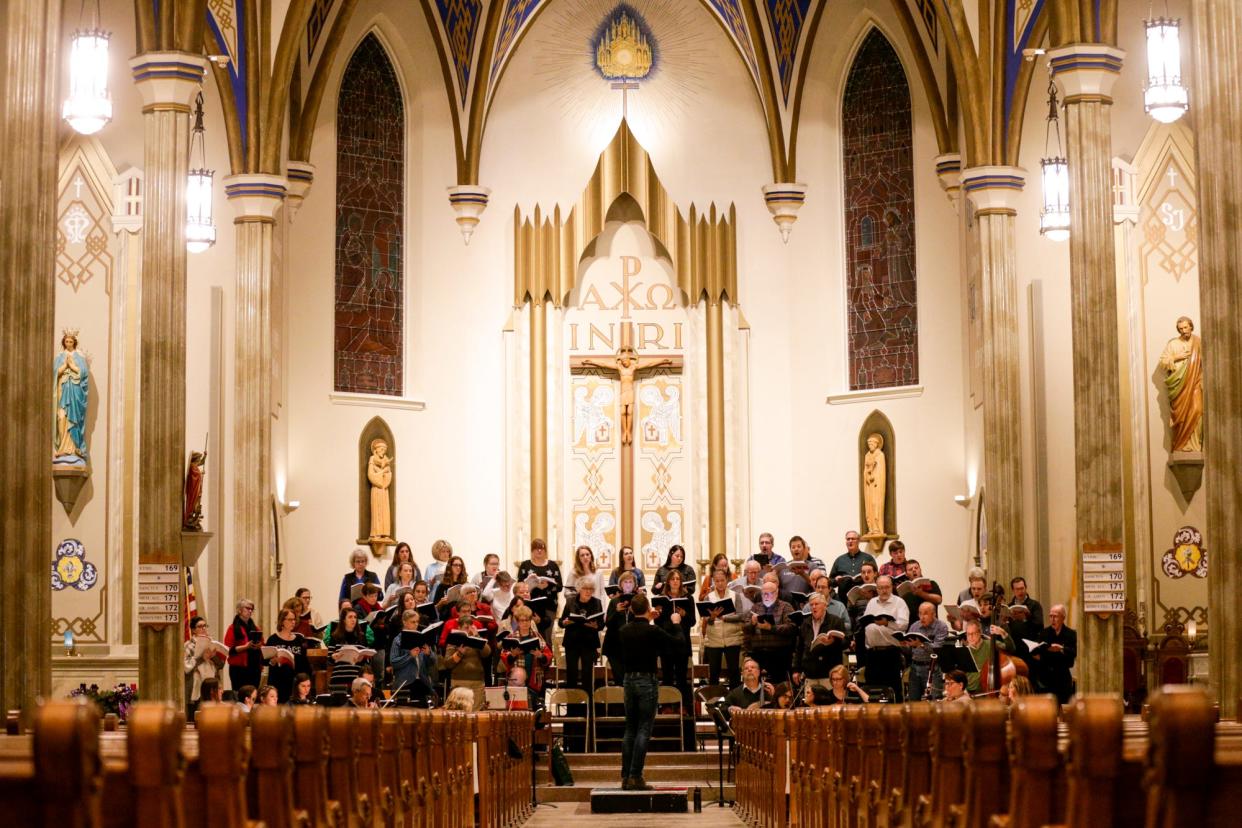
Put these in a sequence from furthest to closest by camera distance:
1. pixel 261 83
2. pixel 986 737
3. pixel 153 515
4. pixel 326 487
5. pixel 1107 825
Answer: pixel 326 487
pixel 261 83
pixel 153 515
pixel 986 737
pixel 1107 825

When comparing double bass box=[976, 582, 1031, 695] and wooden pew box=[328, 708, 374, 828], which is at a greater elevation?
wooden pew box=[328, 708, 374, 828]

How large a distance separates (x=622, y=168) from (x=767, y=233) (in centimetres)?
201

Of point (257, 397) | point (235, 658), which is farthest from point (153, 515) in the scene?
point (257, 397)

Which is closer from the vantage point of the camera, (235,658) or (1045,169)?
(235,658)

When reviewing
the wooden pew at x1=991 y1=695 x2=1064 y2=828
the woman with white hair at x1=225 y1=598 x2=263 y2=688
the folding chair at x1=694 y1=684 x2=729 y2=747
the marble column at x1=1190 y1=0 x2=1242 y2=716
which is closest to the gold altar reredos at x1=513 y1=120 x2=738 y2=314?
the folding chair at x1=694 y1=684 x2=729 y2=747

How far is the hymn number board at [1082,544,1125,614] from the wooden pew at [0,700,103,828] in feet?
32.0

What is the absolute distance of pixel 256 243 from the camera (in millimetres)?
17062

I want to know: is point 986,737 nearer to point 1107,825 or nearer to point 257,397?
point 1107,825

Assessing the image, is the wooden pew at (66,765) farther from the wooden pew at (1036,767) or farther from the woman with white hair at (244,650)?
the woman with white hair at (244,650)

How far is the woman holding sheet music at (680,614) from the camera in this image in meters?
13.8

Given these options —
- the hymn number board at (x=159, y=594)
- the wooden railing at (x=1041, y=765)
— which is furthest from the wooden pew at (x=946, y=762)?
the hymn number board at (x=159, y=594)

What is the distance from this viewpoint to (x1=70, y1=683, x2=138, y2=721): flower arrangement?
543 inches

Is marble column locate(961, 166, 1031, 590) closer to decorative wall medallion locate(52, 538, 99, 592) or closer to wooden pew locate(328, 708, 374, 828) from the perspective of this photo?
decorative wall medallion locate(52, 538, 99, 592)

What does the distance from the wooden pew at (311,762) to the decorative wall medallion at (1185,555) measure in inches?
490
